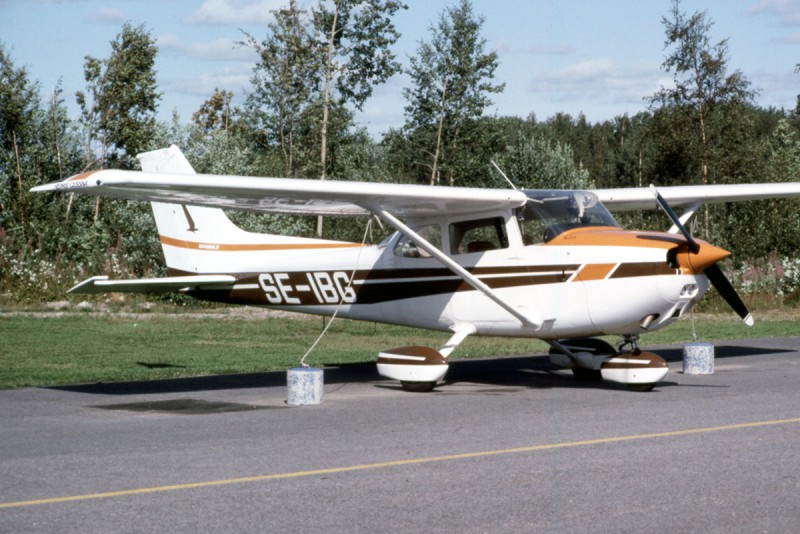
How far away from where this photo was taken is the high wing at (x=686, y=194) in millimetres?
15047

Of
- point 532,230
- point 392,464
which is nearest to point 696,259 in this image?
point 532,230

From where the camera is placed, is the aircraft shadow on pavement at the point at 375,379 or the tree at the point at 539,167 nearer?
the aircraft shadow on pavement at the point at 375,379

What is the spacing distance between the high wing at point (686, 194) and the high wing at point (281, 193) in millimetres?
2913

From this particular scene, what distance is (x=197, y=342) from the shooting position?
19.3 metres

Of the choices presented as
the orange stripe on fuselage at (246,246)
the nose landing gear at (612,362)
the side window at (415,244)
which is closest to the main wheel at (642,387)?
the nose landing gear at (612,362)

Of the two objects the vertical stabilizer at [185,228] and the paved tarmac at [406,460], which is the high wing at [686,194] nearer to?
the paved tarmac at [406,460]

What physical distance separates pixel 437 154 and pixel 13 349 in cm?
2695

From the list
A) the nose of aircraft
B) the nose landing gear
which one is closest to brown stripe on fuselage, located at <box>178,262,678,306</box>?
the nose of aircraft

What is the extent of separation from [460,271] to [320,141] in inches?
1005

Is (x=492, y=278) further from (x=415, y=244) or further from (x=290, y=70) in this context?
(x=290, y=70)

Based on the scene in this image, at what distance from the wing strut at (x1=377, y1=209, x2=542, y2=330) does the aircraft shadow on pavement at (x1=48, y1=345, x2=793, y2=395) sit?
102 centimetres

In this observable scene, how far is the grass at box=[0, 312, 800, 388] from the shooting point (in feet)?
48.8

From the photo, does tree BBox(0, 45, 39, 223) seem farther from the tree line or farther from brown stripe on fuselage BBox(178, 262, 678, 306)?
brown stripe on fuselage BBox(178, 262, 678, 306)

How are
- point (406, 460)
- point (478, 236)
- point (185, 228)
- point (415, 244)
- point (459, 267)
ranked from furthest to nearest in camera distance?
point (185, 228), point (415, 244), point (478, 236), point (459, 267), point (406, 460)
